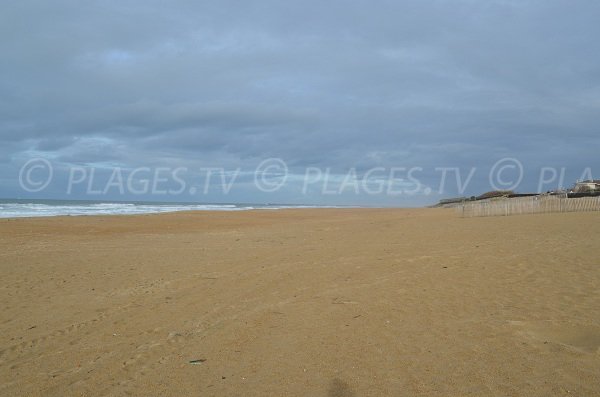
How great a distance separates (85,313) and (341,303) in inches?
172

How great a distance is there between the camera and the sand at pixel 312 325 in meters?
4.38

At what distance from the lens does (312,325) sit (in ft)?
20.1

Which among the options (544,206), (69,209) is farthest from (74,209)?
(544,206)

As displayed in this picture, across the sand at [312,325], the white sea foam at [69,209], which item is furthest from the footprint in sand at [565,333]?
the white sea foam at [69,209]

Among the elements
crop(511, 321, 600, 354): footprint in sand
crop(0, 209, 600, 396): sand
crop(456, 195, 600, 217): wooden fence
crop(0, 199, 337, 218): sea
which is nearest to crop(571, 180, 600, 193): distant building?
crop(456, 195, 600, 217): wooden fence

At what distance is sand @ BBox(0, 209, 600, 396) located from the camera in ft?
14.4

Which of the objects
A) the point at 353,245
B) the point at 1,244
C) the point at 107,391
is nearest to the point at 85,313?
the point at 107,391

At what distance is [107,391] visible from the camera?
4309 millimetres

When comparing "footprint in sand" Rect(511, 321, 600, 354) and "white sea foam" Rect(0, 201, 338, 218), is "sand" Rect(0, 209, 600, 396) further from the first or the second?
"white sea foam" Rect(0, 201, 338, 218)

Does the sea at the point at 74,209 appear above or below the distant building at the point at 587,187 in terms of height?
below

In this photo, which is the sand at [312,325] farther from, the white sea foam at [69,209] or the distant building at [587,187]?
the white sea foam at [69,209]

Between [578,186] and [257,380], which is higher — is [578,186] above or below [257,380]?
above

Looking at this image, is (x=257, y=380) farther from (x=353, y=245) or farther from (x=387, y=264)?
(x=353, y=245)

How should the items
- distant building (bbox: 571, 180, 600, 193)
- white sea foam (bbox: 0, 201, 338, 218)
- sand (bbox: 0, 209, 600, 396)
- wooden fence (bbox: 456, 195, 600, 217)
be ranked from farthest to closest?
white sea foam (bbox: 0, 201, 338, 218) < distant building (bbox: 571, 180, 600, 193) < wooden fence (bbox: 456, 195, 600, 217) < sand (bbox: 0, 209, 600, 396)
